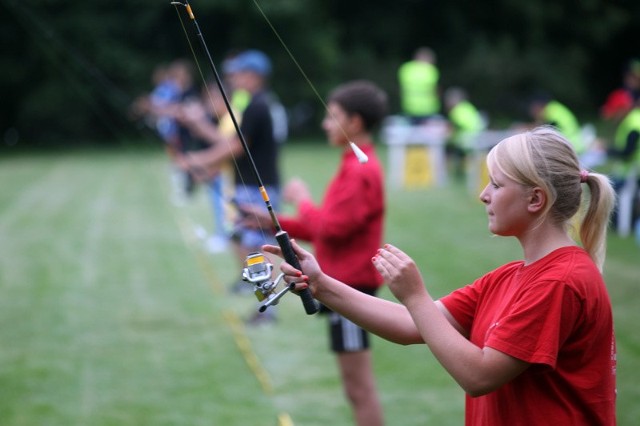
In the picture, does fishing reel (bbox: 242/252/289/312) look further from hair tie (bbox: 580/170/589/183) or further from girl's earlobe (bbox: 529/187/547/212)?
hair tie (bbox: 580/170/589/183)

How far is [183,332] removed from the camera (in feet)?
23.8

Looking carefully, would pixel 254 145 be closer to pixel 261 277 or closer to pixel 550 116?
pixel 261 277

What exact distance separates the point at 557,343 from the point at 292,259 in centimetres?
76

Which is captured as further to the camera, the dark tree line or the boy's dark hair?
the dark tree line

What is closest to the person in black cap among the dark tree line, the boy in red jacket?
the boy in red jacket

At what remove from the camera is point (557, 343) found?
216cm

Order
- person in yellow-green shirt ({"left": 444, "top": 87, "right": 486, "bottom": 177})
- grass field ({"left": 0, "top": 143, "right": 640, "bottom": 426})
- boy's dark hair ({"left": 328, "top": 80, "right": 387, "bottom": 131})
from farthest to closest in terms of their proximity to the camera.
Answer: person in yellow-green shirt ({"left": 444, "top": 87, "right": 486, "bottom": 177}) < grass field ({"left": 0, "top": 143, "right": 640, "bottom": 426}) < boy's dark hair ({"left": 328, "top": 80, "right": 387, "bottom": 131})

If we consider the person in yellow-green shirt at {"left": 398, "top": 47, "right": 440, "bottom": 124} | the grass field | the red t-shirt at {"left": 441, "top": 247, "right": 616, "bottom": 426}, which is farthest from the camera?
the person in yellow-green shirt at {"left": 398, "top": 47, "right": 440, "bottom": 124}

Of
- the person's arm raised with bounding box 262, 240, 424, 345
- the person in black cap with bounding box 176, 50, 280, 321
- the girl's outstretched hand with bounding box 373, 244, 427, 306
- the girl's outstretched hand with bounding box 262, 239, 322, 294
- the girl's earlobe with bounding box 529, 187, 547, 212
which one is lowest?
the person in black cap with bounding box 176, 50, 280, 321

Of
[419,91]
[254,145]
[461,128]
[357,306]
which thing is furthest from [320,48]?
[357,306]

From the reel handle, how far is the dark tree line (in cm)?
2208

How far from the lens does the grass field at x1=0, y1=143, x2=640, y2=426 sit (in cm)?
550

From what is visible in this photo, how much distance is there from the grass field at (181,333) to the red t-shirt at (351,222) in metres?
1.35

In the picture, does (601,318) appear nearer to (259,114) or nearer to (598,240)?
(598,240)
